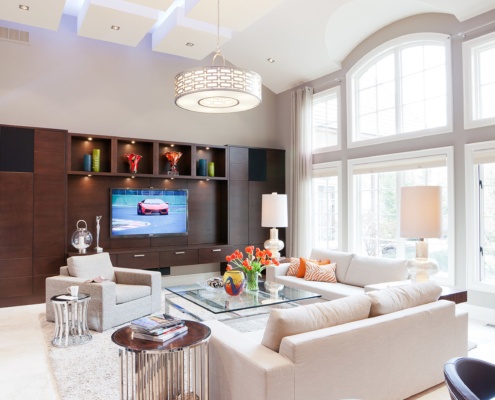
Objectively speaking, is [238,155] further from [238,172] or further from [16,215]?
[16,215]

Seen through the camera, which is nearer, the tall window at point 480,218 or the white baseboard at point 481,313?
the white baseboard at point 481,313

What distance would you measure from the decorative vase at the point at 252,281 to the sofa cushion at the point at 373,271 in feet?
4.44

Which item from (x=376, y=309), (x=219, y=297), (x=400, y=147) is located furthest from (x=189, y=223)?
(x=376, y=309)

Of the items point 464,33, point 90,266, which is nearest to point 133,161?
point 90,266

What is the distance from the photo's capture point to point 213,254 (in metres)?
6.78

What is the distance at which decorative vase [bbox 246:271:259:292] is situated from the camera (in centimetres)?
417

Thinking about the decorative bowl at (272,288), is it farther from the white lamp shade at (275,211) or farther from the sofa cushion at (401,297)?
the sofa cushion at (401,297)

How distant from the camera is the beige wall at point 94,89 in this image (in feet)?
19.0

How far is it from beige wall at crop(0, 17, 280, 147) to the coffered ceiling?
47 cm

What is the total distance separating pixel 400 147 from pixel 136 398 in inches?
188

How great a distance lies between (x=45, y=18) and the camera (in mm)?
4918

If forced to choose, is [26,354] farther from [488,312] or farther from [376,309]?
[488,312]

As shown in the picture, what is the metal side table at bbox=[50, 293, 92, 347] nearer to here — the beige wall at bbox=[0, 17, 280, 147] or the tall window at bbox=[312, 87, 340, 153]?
the beige wall at bbox=[0, 17, 280, 147]

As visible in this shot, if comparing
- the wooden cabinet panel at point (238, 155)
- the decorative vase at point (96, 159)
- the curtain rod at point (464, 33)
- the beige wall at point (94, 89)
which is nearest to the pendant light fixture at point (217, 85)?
the decorative vase at point (96, 159)
